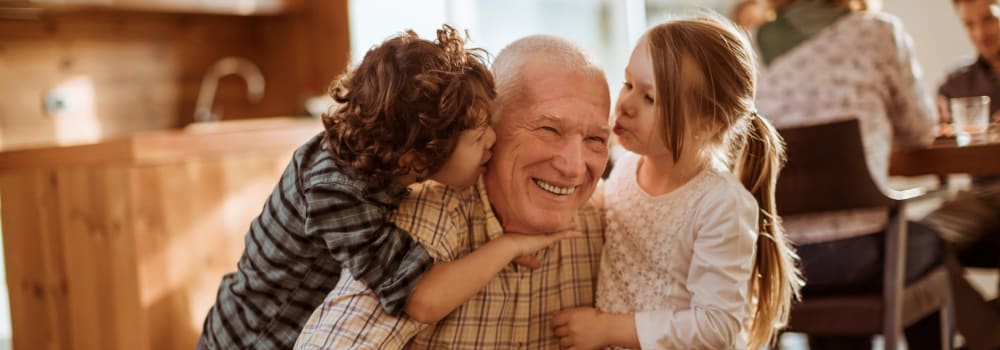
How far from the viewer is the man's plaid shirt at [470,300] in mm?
1349

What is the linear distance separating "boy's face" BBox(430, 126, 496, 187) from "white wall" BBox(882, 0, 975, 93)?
383 centimetres

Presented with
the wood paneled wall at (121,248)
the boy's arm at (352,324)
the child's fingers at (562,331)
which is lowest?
the wood paneled wall at (121,248)

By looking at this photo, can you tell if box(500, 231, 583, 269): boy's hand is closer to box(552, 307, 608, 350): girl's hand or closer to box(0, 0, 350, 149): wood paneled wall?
box(552, 307, 608, 350): girl's hand

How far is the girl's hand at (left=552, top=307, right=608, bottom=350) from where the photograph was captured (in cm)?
143

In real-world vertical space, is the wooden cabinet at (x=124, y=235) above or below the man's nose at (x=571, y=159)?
below

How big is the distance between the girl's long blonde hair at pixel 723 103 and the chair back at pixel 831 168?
0.66 meters

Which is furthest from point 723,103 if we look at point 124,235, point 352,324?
point 124,235

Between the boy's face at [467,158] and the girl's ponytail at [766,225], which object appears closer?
the boy's face at [467,158]

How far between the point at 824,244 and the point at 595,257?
0.92m

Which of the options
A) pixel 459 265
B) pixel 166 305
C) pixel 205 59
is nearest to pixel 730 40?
pixel 459 265

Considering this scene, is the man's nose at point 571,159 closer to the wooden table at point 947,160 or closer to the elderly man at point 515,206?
the elderly man at point 515,206

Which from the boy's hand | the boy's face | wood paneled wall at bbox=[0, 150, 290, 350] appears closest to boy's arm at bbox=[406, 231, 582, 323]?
the boy's hand

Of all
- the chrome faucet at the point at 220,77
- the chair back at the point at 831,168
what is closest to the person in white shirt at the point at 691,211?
the chair back at the point at 831,168

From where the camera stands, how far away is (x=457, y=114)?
4.40ft
